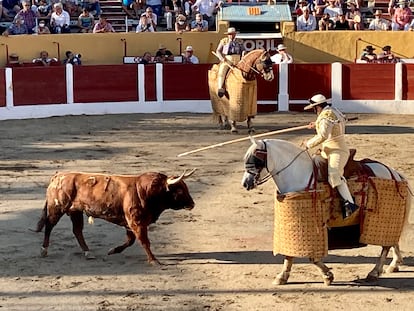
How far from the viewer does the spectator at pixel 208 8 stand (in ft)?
66.0

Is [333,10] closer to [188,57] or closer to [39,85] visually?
[188,57]

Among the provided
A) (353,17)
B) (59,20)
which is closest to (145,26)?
(59,20)

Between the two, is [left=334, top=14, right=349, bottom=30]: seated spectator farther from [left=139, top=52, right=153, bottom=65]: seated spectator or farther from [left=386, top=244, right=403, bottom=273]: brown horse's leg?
[left=386, top=244, right=403, bottom=273]: brown horse's leg

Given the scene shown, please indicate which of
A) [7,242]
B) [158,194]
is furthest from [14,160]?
[158,194]

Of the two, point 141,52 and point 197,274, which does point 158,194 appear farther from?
point 141,52

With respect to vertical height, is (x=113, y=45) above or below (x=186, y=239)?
above

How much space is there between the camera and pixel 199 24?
19.5 m

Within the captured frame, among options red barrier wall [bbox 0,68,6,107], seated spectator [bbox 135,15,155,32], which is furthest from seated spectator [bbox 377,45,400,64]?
red barrier wall [bbox 0,68,6,107]

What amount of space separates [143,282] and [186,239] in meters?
1.33

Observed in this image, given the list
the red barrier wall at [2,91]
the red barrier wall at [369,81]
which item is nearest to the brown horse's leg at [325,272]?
the red barrier wall at [2,91]

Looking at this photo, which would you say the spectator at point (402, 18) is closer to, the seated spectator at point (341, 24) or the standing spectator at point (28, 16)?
the seated spectator at point (341, 24)

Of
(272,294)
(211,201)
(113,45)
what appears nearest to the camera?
Answer: (272,294)

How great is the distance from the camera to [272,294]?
269 inches

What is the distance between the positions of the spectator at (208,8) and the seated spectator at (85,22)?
2.13 metres
